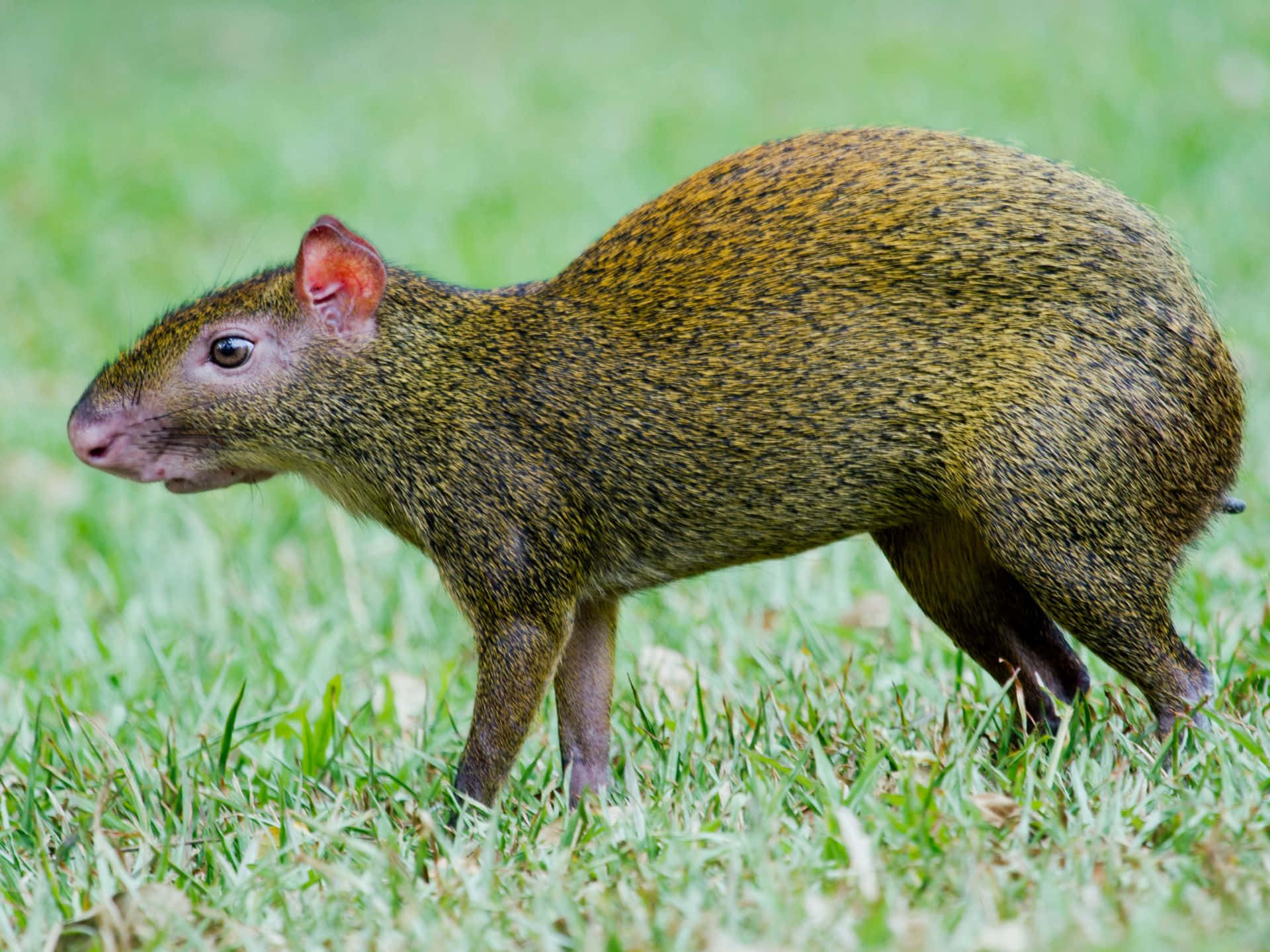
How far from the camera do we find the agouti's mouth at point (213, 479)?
143 inches

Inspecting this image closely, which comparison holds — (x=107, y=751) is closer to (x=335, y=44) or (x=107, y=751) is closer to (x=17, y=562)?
(x=17, y=562)

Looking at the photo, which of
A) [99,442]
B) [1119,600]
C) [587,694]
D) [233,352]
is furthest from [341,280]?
[1119,600]

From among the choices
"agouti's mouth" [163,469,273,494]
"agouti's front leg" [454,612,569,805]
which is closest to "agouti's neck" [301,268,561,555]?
"agouti's mouth" [163,469,273,494]

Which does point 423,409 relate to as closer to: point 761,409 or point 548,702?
point 761,409

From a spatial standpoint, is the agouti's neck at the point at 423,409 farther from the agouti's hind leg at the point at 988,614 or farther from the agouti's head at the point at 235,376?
the agouti's hind leg at the point at 988,614

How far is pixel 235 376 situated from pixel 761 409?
123 cm

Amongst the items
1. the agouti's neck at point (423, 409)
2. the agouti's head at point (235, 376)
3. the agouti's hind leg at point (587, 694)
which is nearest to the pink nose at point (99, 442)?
the agouti's head at point (235, 376)

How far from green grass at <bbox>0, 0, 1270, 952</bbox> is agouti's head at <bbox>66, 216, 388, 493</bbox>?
62cm

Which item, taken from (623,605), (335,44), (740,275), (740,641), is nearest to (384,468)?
(740,275)

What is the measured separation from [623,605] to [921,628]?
1107 mm

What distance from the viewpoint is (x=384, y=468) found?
3.57 m

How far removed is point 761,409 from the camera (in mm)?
3416

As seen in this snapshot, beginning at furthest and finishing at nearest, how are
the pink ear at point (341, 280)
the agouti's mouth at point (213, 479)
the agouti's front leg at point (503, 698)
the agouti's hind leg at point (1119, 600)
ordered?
the agouti's mouth at point (213, 479), the pink ear at point (341, 280), the agouti's front leg at point (503, 698), the agouti's hind leg at point (1119, 600)

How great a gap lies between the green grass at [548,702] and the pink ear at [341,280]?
0.94 m
